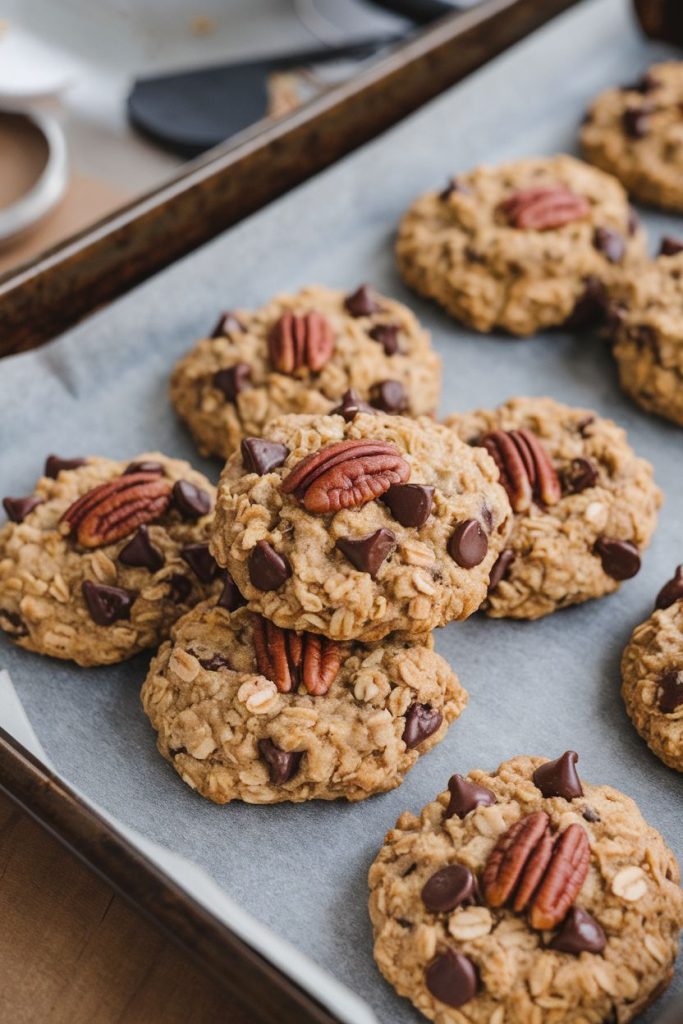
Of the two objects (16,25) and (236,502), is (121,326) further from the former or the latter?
(16,25)

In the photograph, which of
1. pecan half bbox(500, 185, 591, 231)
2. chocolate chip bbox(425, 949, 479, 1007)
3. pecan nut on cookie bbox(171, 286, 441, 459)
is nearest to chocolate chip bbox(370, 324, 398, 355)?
pecan nut on cookie bbox(171, 286, 441, 459)

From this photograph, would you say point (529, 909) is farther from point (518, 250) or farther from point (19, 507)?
point (518, 250)

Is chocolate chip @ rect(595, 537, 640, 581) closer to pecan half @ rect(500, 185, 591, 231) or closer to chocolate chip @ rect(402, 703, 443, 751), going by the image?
chocolate chip @ rect(402, 703, 443, 751)

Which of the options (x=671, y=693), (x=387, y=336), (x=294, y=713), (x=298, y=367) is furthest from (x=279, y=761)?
(x=387, y=336)

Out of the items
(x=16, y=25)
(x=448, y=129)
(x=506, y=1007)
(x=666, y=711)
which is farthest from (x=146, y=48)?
(x=506, y=1007)

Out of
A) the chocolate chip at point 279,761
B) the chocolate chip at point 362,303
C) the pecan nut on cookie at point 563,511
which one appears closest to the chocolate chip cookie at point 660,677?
the pecan nut on cookie at point 563,511

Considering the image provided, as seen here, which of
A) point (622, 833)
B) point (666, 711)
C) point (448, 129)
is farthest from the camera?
point (448, 129)
